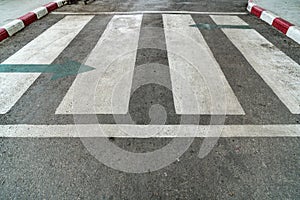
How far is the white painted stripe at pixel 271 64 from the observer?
119 inches

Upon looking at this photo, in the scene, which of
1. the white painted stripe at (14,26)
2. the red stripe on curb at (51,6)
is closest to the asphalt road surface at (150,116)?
the white painted stripe at (14,26)

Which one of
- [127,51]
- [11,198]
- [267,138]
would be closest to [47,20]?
[127,51]

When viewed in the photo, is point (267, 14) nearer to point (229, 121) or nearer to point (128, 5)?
point (128, 5)

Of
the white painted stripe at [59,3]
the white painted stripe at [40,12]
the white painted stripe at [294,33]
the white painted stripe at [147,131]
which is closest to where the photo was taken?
the white painted stripe at [147,131]

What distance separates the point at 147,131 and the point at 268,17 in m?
5.08

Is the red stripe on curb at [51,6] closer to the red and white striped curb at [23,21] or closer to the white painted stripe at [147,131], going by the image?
the red and white striped curb at [23,21]

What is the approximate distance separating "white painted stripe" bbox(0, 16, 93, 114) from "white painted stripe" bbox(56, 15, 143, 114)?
65 cm

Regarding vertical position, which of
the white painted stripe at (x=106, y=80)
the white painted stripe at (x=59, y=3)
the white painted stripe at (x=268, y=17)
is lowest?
the white painted stripe at (x=106, y=80)

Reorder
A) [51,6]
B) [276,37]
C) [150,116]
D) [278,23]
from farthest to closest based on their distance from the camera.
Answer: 1. [51,6]
2. [278,23]
3. [276,37]
4. [150,116]

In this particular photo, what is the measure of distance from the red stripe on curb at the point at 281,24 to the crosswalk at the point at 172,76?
0.64 m

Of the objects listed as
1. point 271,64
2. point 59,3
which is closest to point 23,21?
point 59,3

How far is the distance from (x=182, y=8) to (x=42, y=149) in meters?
6.13

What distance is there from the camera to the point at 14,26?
5160 mm

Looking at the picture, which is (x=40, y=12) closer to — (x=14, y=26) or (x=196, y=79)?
(x=14, y=26)
